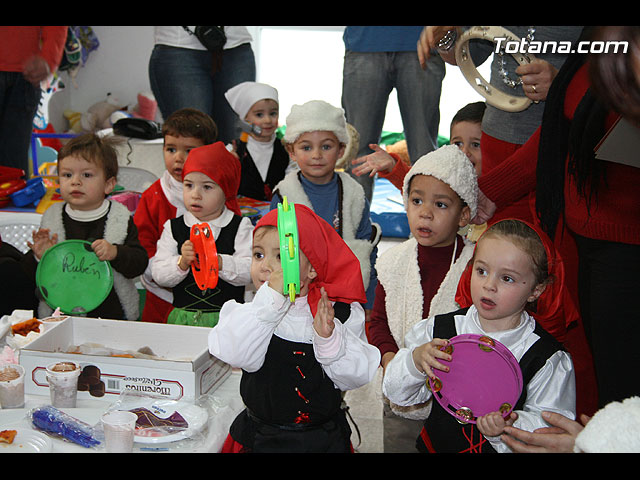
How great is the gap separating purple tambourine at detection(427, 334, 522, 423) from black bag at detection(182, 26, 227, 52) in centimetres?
225

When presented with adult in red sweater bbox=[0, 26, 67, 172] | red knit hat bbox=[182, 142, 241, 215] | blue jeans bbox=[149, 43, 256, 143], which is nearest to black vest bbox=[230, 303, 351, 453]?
red knit hat bbox=[182, 142, 241, 215]

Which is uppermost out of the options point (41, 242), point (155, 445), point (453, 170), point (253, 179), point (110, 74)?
point (110, 74)

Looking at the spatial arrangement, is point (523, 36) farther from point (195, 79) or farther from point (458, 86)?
point (458, 86)

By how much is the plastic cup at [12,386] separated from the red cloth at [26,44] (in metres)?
2.24

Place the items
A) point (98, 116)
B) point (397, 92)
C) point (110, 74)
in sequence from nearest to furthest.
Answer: point (397, 92)
point (98, 116)
point (110, 74)

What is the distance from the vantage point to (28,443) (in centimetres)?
127

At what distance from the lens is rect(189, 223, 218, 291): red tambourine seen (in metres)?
1.81

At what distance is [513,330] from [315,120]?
138 cm

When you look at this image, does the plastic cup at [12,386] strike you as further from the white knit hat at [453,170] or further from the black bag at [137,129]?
the black bag at [137,129]

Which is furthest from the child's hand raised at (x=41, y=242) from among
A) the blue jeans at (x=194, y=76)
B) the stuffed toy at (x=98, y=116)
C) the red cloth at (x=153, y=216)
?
the stuffed toy at (x=98, y=116)

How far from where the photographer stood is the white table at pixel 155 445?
51.7 inches

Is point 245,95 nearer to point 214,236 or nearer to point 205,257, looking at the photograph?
point 214,236

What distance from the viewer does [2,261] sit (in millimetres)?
2252
